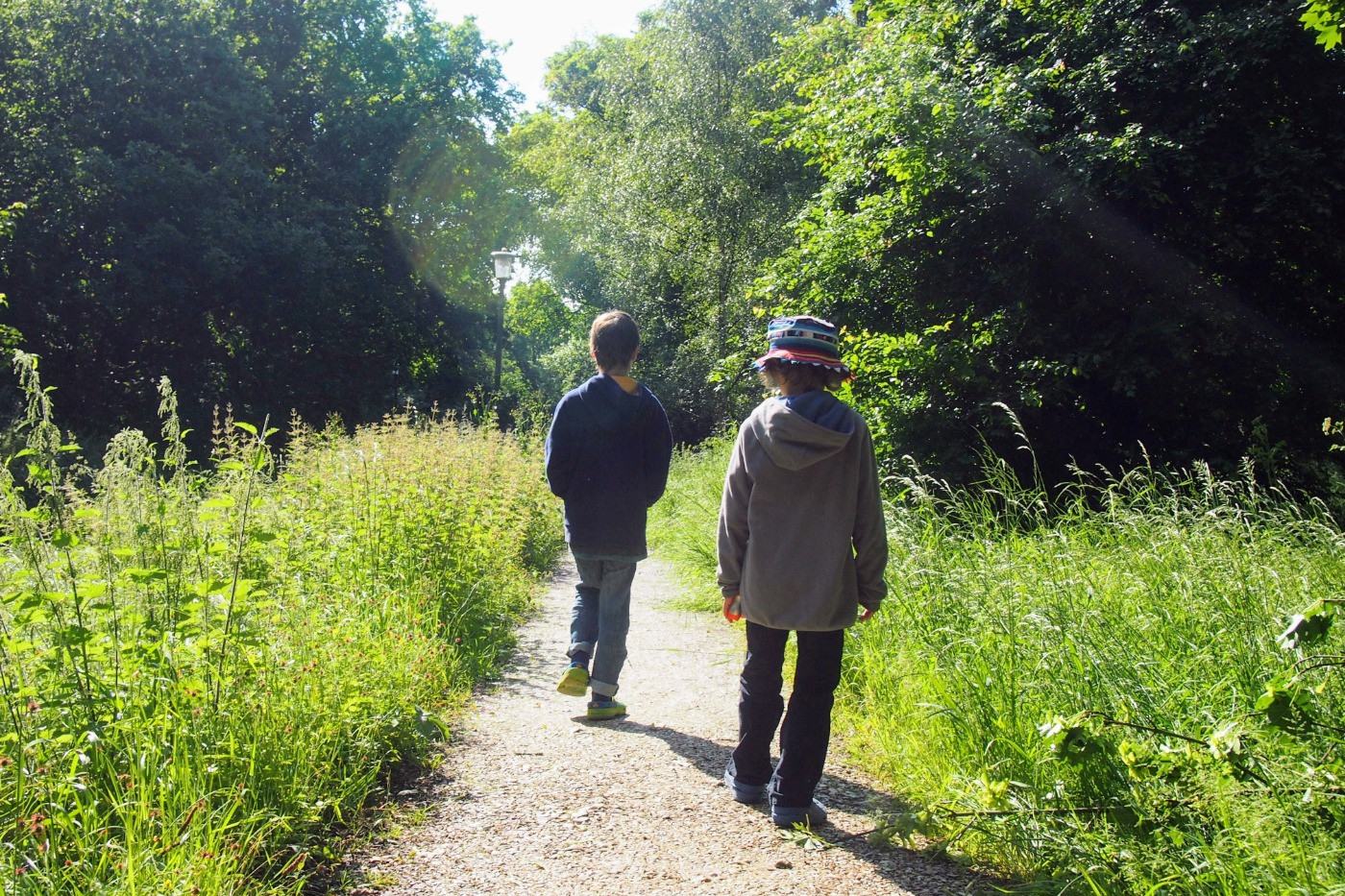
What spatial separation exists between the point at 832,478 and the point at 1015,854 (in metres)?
1.43

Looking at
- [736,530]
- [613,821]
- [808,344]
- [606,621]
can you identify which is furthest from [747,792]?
[808,344]

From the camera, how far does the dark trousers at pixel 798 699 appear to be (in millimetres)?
3775

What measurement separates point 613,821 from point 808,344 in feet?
6.65

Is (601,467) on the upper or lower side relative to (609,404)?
lower

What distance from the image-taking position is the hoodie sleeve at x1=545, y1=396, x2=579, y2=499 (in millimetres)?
5305

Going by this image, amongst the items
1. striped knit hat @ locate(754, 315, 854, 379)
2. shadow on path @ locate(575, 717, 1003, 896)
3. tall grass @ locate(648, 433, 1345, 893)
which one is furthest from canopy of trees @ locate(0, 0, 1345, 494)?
shadow on path @ locate(575, 717, 1003, 896)

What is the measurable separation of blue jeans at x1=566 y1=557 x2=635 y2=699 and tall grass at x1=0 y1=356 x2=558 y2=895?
773 mm

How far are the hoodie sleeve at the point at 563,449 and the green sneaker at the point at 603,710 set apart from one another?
1.13 metres

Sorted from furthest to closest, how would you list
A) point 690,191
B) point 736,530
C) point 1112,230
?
1. point 690,191
2. point 1112,230
3. point 736,530

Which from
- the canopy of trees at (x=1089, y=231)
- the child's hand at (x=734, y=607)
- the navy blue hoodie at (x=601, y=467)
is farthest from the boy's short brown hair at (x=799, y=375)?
the canopy of trees at (x=1089, y=231)

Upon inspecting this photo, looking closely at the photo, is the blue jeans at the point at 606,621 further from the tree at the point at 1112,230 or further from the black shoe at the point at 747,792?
the tree at the point at 1112,230

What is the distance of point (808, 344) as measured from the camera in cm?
390

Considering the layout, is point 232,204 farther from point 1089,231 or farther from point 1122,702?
point 1122,702

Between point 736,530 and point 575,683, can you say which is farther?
point 575,683
